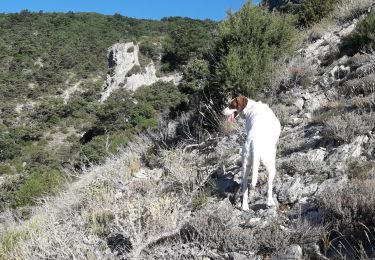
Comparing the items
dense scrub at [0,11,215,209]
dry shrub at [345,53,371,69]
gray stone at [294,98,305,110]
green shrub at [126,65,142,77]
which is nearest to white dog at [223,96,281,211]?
gray stone at [294,98,305,110]

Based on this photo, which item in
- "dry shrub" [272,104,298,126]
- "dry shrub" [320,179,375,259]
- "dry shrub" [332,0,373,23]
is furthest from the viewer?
"dry shrub" [332,0,373,23]

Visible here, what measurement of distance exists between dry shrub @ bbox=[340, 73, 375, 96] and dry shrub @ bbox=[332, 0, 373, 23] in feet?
16.9

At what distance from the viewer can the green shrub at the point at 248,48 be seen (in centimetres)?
891

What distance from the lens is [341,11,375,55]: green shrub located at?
9.14 m

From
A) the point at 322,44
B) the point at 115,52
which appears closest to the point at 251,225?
the point at 322,44

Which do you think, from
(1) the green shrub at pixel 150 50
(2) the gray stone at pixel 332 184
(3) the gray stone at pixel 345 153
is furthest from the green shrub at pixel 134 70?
(2) the gray stone at pixel 332 184

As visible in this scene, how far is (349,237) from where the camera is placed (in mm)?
3889

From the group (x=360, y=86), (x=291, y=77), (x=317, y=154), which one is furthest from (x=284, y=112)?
(x=317, y=154)

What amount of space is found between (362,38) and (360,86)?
2.43 meters

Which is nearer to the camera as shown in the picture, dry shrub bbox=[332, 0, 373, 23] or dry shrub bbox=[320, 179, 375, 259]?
dry shrub bbox=[320, 179, 375, 259]

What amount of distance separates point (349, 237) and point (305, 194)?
1106 mm

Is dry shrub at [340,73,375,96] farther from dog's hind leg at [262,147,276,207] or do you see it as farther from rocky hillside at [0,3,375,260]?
dog's hind leg at [262,147,276,207]

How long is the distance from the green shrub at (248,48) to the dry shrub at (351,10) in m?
2.28

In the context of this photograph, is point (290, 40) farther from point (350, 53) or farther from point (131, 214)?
point (131, 214)
